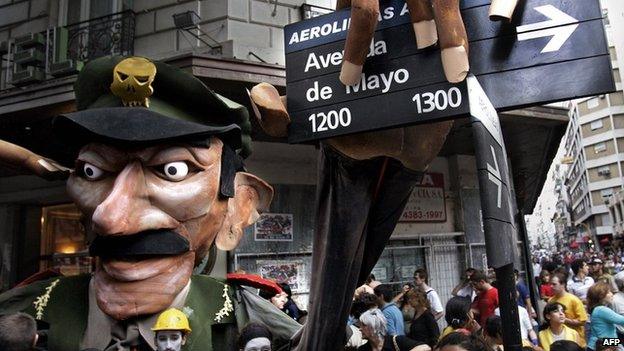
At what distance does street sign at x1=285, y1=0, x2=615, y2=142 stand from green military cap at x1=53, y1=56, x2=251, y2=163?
2.18ft

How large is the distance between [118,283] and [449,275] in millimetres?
7575

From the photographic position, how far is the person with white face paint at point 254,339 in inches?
97.7

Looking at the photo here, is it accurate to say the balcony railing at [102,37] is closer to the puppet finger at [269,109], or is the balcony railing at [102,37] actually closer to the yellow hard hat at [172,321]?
the yellow hard hat at [172,321]

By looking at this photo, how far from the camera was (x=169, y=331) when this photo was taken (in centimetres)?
237

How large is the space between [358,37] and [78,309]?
188 centimetres

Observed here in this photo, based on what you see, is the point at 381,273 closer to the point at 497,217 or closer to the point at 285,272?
the point at 285,272

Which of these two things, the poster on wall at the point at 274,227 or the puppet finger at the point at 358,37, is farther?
the poster on wall at the point at 274,227

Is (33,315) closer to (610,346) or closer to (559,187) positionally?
(610,346)

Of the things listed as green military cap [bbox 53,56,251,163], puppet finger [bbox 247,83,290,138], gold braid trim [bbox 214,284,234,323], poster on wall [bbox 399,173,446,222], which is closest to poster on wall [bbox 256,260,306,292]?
poster on wall [bbox 399,173,446,222]

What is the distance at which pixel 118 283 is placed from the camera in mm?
2473

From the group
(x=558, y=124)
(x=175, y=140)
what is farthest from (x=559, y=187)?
(x=175, y=140)

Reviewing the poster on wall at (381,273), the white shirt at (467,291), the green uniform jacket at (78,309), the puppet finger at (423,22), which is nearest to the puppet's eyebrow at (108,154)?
the green uniform jacket at (78,309)

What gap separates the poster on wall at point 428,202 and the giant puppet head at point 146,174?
680cm

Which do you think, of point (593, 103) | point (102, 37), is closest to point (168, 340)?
point (102, 37)
